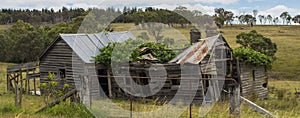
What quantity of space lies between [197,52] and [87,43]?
31.3ft

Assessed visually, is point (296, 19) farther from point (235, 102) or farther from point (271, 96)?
point (235, 102)

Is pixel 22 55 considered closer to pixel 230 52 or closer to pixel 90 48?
pixel 90 48

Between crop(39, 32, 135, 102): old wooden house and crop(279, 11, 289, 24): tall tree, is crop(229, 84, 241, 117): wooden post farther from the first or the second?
crop(279, 11, 289, 24): tall tree

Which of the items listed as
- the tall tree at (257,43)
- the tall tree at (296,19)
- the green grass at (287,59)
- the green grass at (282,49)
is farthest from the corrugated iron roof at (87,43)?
the tall tree at (296,19)

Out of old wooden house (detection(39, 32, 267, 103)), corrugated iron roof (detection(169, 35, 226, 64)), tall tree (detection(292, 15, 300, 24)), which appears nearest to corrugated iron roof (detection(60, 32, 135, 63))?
old wooden house (detection(39, 32, 267, 103))

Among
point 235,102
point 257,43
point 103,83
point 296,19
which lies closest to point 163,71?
point 103,83

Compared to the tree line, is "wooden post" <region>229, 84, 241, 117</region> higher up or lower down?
lower down

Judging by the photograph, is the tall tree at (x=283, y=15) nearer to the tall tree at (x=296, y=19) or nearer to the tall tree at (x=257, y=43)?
the tall tree at (x=296, y=19)

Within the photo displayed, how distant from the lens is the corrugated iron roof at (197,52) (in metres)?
23.4

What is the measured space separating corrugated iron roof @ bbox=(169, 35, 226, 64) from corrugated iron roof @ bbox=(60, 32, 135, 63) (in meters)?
6.76

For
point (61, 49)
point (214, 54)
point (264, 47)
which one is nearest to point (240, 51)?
point (214, 54)

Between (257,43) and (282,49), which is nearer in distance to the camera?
(257,43)

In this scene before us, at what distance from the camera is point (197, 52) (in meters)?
24.2

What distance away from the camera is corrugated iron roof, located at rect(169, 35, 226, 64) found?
76.8 ft
